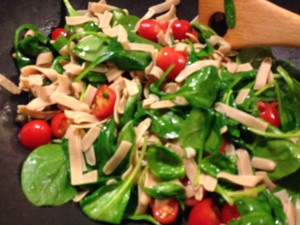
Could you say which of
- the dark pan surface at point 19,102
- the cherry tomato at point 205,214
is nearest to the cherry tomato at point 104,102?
the dark pan surface at point 19,102

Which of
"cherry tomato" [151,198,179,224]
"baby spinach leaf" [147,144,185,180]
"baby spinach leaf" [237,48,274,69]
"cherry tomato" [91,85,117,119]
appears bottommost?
"cherry tomato" [151,198,179,224]

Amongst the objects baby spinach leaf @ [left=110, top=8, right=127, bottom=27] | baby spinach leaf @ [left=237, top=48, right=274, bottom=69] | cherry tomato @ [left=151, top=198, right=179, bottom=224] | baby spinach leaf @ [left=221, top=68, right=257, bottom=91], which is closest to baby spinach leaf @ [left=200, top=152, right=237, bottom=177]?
cherry tomato @ [left=151, top=198, right=179, bottom=224]

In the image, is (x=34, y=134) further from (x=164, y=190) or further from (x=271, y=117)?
(x=271, y=117)

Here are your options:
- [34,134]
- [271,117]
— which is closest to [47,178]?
[34,134]

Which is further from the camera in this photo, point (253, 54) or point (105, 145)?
point (253, 54)

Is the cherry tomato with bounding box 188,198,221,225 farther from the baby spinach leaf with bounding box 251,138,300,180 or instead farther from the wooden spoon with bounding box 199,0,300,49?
the wooden spoon with bounding box 199,0,300,49

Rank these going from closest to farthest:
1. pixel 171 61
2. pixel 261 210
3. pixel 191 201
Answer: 1. pixel 261 210
2. pixel 191 201
3. pixel 171 61

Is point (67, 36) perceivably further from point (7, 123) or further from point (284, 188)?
point (284, 188)
